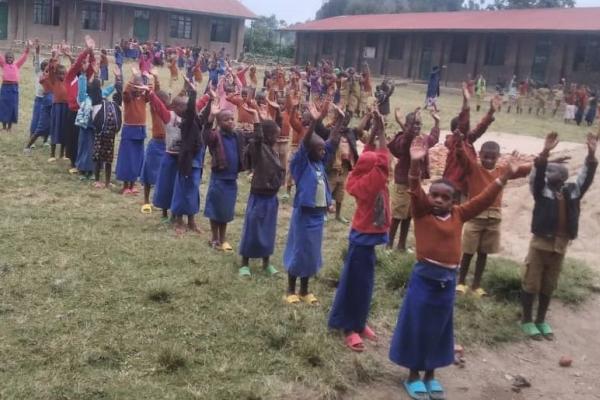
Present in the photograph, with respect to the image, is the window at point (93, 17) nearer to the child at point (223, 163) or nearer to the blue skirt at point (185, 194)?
the blue skirt at point (185, 194)

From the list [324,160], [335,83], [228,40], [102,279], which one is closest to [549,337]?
[324,160]

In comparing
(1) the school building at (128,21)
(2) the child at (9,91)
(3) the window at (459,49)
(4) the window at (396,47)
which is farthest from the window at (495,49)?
(2) the child at (9,91)

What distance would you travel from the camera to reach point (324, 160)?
5027 millimetres

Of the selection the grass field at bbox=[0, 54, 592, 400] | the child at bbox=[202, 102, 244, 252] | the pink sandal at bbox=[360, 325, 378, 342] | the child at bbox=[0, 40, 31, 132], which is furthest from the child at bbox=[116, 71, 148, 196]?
the child at bbox=[0, 40, 31, 132]

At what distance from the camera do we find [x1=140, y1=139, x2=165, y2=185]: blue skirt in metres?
7.61

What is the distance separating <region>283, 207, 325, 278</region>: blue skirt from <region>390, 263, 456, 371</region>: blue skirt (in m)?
1.05

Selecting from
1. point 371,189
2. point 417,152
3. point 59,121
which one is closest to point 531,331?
point 371,189

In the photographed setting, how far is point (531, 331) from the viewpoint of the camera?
532 cm

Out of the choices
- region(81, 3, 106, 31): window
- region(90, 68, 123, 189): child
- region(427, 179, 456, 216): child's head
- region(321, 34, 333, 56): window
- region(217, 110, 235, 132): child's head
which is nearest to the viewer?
region(427, 179, 456, 216): child's head

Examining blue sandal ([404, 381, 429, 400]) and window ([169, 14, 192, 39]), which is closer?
blue sandal ([404, 381, 429, 400])

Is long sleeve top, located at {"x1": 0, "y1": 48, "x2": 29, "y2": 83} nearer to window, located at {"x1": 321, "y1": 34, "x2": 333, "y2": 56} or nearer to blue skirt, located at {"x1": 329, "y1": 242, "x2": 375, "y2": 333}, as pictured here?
blue skirt, located at {"x1": 329, "y1": 242, "x2": 375, "y2": 333}

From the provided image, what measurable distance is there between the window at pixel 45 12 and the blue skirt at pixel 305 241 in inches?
1310

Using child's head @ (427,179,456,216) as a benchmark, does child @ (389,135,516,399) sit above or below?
below

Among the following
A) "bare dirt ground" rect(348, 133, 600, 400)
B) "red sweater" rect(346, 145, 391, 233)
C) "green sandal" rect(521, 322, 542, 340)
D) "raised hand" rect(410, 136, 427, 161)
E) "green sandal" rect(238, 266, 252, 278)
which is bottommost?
"bare dirt ground" rect(348, 133, 600, 400)
